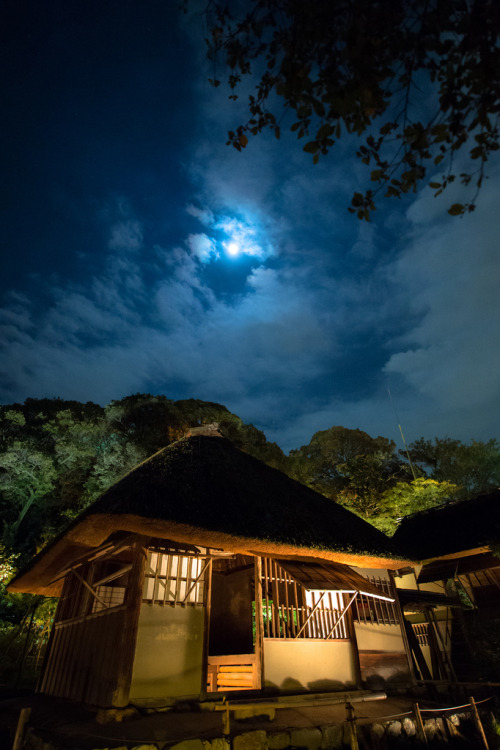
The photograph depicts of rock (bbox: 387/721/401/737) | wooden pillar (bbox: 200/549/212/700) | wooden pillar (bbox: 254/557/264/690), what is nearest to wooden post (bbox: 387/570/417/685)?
rock (bbox: 387/721/401/737)

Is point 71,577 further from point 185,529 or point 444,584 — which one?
point 444,584

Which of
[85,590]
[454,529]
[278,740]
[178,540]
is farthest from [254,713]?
[454,529]

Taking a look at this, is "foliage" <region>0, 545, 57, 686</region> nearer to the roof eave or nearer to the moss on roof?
the roof eave

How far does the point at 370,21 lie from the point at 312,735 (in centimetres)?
750

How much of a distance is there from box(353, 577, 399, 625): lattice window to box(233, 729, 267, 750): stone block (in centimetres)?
307

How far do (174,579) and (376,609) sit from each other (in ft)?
14.0

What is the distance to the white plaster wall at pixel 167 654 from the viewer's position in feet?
16.4

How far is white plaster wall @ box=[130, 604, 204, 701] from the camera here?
197 inches

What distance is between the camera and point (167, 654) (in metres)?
5.26

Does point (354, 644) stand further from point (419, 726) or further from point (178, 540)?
point (178, 540)

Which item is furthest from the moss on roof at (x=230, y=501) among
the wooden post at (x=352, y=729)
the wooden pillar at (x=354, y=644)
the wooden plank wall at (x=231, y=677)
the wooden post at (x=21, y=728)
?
the wooden plank wall at (x=231, y=677)

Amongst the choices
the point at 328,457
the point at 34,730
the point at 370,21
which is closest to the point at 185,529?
the point at 34,730

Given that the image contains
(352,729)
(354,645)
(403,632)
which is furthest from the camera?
(403,632)

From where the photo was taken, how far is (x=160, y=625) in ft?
17.6
